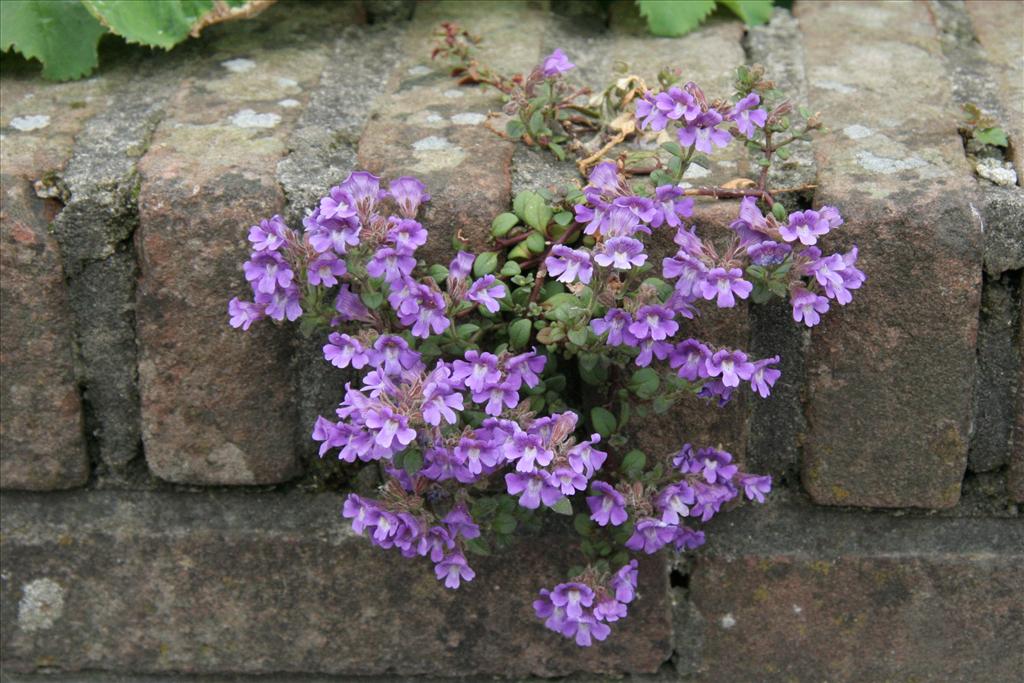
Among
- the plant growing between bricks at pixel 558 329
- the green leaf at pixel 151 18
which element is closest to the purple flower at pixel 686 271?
the plant growing between bricks at pixel 558 329

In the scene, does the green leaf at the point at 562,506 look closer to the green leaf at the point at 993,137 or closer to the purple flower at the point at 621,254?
the purple flower at the point at 621,254

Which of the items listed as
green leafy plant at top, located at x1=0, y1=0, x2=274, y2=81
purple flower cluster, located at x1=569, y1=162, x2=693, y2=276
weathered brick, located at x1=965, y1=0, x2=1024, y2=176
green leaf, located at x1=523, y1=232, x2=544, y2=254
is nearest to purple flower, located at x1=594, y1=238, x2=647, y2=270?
purple flower cluster, located at x1=569, y1=162, x2=693, y2=276

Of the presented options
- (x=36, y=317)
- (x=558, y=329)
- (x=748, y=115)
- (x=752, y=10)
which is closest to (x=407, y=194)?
(x=558, y=329)

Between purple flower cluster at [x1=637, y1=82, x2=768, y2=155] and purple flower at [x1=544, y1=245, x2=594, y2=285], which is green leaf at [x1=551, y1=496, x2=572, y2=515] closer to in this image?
purple flower at [x1=544, y1=245, x2=594, y2=285]

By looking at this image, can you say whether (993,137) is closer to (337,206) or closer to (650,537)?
(650,537)

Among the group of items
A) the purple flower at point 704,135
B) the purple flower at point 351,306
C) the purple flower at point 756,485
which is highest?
the purple flower at point 704,135
